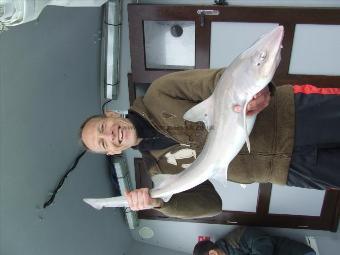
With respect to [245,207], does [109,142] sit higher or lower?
higher

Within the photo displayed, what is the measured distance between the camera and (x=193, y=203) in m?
1.49

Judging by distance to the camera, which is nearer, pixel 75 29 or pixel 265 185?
pixel 75 29

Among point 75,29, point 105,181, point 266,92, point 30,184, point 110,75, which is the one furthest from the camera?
point 105,181

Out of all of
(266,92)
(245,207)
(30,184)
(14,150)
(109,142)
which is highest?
(266,92)

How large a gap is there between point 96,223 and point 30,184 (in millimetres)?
714

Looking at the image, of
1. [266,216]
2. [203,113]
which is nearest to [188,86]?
[203,113]

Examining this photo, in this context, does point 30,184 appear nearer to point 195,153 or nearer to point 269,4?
point 195,153

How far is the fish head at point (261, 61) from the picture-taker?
972 millimetres

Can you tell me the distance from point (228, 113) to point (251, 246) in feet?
5.44

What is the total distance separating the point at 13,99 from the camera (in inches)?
59.7

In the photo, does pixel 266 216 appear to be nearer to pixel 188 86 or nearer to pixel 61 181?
pixel 61 181

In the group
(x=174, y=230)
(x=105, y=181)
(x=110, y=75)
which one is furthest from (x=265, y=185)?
(x=110, y=75)

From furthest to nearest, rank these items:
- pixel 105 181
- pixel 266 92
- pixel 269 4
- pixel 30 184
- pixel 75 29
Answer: pixel 105 181
pixel 269 4
pixel 75 29
pixel 30 184
pixel 266 92

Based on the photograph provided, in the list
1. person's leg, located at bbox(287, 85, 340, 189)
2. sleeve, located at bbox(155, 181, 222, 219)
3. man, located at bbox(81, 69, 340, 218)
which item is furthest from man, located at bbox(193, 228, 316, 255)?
person's leg, located at bbox(287, 85, 340, 189)
